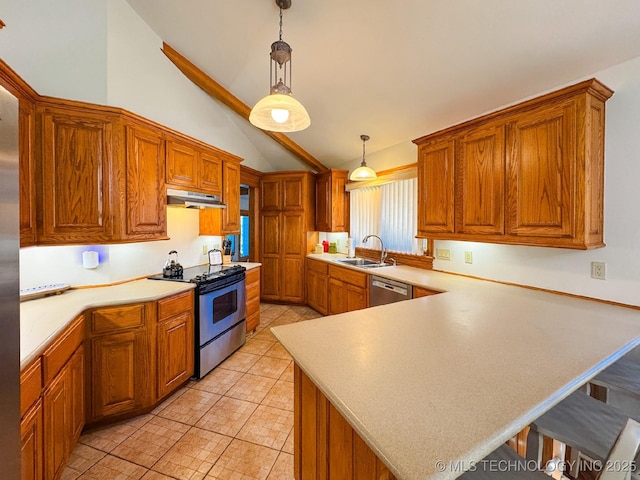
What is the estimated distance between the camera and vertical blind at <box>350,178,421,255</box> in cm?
372

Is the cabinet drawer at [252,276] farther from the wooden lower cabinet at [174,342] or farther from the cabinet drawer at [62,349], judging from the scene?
the cabinet drawer at [62,349]

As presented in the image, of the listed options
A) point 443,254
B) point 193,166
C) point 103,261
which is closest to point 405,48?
point 443,254

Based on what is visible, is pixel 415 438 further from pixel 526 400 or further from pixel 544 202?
pixel 544 202

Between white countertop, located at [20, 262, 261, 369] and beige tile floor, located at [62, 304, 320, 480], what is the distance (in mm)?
885

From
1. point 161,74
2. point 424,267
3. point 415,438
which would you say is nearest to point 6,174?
point 415,438

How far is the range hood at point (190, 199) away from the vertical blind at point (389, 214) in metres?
2.23

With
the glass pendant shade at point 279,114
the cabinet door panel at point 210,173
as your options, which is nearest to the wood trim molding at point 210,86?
the cabinet door panel at point 210,173

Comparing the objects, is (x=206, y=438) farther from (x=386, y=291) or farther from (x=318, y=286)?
(x=318, y=286)

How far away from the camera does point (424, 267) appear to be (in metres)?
3.44

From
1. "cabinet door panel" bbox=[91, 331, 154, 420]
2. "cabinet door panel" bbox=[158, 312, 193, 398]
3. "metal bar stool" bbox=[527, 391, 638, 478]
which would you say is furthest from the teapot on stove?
"metal bar stool" bbox=[527, 391, 638, 478]

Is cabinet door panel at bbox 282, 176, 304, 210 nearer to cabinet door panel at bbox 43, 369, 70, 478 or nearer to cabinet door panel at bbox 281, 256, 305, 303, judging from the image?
cabinet door panel at bbox 281, 256, 305, 303

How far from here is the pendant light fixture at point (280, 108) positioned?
1.73 m

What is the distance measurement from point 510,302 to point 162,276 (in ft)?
9.67

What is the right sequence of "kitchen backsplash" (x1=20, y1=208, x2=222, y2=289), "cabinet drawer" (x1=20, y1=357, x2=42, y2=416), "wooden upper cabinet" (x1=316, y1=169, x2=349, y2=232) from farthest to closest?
"wooden upper cabinet" (x1=316, y1=169, x2=349, y2=232), "kitchen backsplash" (x1=20, y1=208, x2=222, y2=289), "cabinet drawer" (x1=20, y1=357, x2=42, y2=416)
